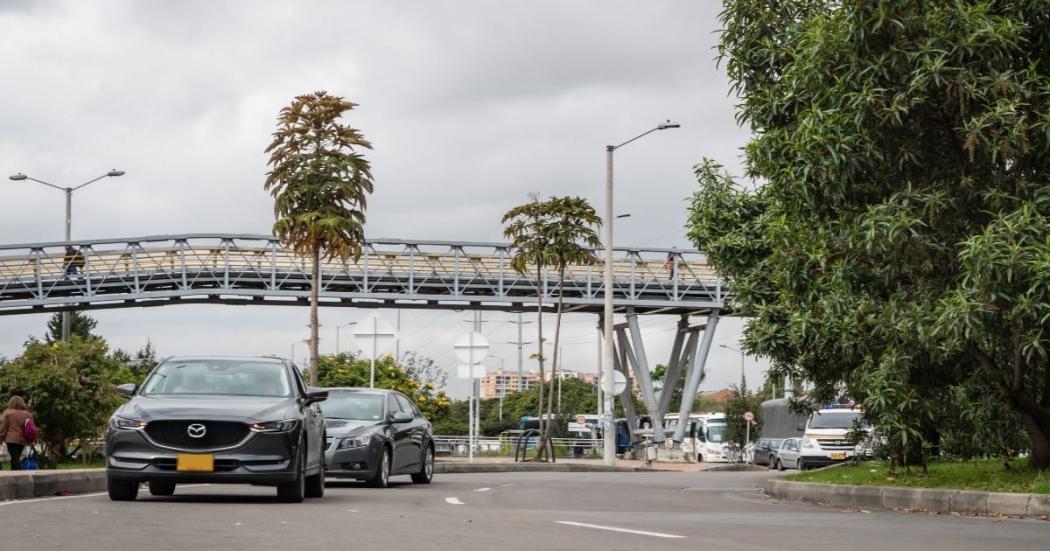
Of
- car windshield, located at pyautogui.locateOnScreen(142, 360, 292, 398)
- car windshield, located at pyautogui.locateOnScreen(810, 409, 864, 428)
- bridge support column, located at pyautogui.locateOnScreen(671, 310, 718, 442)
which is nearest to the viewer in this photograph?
car windshield, located at pyautogui.locateOnScreen(142, 360, 292, 398)

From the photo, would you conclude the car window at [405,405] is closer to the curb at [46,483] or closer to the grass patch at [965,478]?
the curb at [46,483]

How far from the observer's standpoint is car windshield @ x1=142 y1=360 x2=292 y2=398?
15.4 metres

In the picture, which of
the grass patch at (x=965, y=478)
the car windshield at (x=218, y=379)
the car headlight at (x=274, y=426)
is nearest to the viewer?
the car headlight at (x=274, y=426)

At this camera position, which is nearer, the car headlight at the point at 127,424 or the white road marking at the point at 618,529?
the white road marking at the point at 618,529

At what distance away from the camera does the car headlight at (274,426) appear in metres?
14.3

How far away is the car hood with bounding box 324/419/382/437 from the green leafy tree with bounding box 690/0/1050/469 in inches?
240

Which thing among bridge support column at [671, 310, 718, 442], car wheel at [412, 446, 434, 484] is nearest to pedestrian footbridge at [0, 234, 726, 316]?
bridge support column at [671, 310, 718, 442]

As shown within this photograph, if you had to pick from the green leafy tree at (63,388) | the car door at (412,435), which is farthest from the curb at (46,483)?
the green leafy tree at (63,388)

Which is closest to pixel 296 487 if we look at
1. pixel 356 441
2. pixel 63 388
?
pixel 356 441

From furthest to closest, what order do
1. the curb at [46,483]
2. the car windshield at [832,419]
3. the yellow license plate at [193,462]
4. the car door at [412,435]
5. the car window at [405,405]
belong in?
the car windshield at [832,419]
the car window at [405,405]
the car door at [412,435]
the curb at [46,483]
the yellow license plate at [193,462]

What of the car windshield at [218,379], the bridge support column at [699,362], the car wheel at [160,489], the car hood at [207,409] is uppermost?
the bridge support column at [699,362]

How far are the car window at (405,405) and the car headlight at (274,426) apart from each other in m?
7.45

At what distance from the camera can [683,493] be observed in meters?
22.5

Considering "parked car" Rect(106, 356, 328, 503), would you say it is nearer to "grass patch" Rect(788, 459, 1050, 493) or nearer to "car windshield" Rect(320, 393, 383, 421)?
"car windshield" Rect(320, 393, 383, 421)
